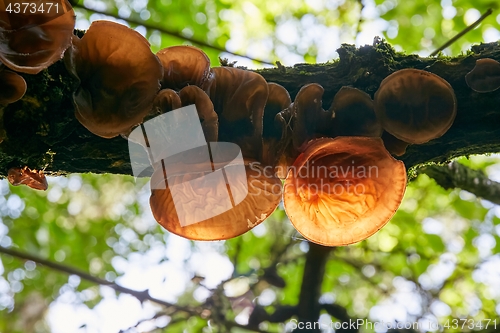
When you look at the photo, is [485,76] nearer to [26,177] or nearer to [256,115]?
[256,115]

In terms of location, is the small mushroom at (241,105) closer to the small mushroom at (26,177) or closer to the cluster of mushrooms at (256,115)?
the cluster of mushrooms at (256,115)

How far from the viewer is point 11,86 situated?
5.09 feet

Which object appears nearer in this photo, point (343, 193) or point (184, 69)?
point (184, 69)

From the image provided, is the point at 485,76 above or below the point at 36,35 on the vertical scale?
above

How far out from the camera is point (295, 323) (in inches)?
141

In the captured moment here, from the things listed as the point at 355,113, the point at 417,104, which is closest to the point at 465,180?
the point at 417,104

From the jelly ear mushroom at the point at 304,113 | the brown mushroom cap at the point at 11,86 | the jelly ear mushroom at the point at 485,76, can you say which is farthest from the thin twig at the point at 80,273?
the jelly ear mushroom at the point at 485,76

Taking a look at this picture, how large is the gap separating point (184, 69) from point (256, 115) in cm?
35

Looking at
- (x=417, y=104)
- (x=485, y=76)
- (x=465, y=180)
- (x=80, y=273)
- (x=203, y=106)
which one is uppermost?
(x=485, y=76)

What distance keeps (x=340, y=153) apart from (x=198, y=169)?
2.15 feet

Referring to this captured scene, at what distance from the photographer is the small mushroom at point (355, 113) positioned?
5.90 feet

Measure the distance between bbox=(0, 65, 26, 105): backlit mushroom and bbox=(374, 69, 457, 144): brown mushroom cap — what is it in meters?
1.38

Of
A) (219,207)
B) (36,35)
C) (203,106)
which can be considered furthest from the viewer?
(219,207)

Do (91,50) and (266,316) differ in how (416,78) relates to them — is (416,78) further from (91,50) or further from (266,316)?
(266,316)
